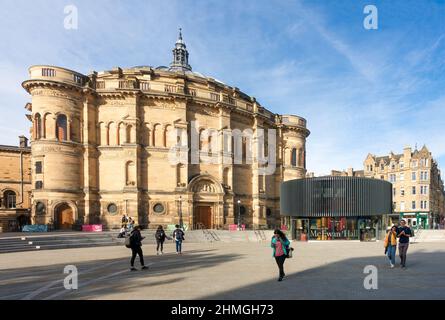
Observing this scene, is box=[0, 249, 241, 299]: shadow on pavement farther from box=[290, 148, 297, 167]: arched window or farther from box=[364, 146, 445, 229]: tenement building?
box=[364, 146, 445, 229]: tenement building

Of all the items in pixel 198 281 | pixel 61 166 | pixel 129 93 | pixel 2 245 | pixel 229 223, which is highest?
pixel 129 93

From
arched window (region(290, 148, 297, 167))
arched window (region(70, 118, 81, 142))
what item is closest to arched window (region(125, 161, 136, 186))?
arched window (region(70, 118, 81, 142))

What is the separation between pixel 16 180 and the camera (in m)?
44.0

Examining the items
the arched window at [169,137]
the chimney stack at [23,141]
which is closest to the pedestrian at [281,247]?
the arched window at [169,137]

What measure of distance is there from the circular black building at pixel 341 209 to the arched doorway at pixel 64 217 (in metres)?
24.8

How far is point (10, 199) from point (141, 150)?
999 inches

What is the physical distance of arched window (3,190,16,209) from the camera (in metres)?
43.5

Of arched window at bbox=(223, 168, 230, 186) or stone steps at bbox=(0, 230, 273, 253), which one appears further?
arched window at bbox=(223, 168, 230, 186)

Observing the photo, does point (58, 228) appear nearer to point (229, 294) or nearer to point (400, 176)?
point (229, 294)

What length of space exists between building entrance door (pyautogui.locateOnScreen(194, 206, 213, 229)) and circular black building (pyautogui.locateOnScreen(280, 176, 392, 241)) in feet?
43.2

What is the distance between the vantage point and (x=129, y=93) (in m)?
34.9
